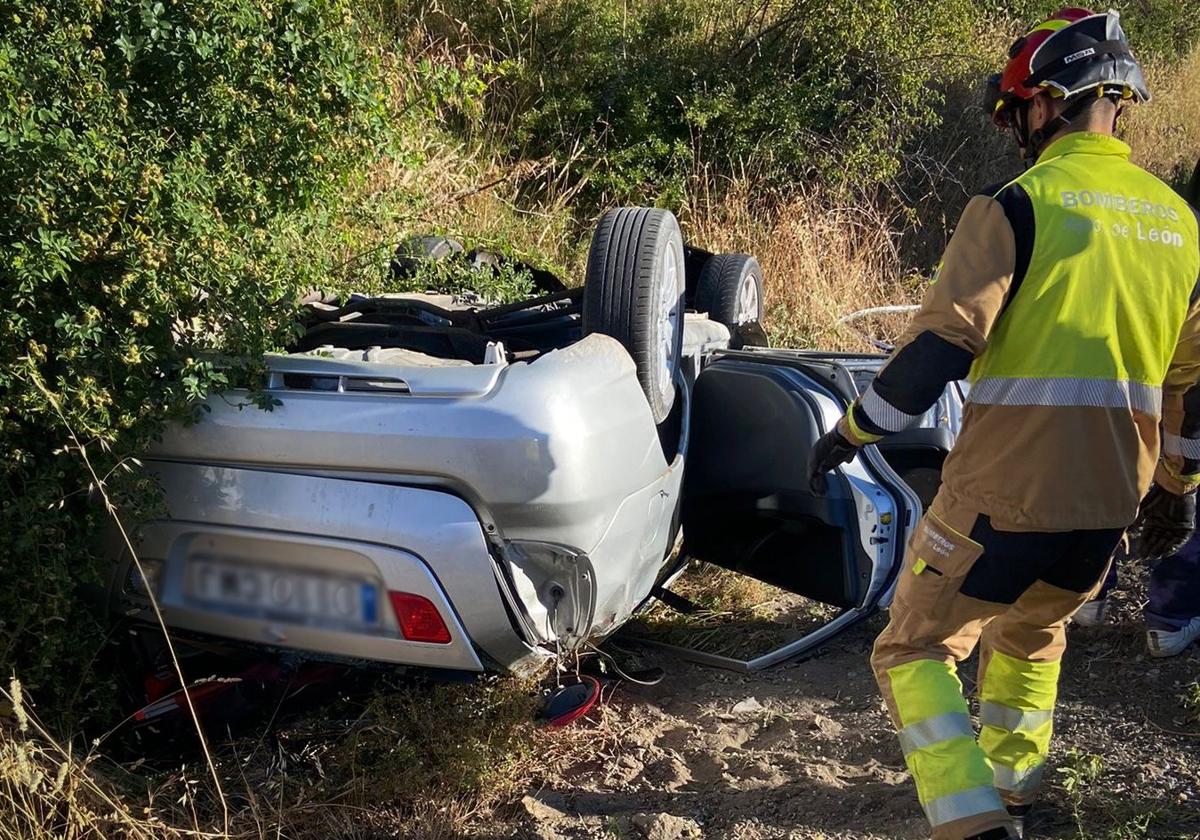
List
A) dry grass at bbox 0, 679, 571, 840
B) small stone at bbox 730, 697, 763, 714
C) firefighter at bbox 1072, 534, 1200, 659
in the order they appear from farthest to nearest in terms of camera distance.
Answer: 1. firefighter at bbox 1072, 534, 1200, 659
2. small stone at bbox 730, 697, 763, 714
3. dry grass at bbox 0, 679, 571, 840

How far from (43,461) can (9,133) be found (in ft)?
2.56

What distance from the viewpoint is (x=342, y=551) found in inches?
100

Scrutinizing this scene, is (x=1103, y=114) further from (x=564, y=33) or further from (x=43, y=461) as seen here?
(x=564, y=33)

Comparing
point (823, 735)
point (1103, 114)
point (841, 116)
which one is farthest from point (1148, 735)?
point (841, 116)

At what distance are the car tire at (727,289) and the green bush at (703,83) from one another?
329 cm

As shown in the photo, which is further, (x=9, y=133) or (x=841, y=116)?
(x=841, y=116)

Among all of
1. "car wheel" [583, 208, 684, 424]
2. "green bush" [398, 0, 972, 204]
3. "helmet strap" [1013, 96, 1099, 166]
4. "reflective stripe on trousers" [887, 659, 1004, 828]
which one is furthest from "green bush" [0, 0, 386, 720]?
"green bush" [398, 0, 972, 204]

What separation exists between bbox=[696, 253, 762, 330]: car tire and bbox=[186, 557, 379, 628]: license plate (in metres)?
2.27

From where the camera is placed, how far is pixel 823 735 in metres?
3.27

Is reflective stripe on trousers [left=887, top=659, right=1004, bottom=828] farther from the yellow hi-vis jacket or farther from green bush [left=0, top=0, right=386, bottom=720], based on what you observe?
green bush [left=0, top=0, right=386, bottom=720]

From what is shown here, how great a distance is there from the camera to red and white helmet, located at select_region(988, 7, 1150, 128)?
2367mm

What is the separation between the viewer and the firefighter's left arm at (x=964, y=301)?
2207 mm

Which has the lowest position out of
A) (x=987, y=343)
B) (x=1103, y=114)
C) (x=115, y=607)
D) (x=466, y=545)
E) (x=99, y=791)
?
(x=99, y=791)

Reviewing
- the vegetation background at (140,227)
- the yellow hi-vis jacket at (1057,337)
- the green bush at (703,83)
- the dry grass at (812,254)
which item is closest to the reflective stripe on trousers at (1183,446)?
the yellow hi-vis jacket at (1057,337)
